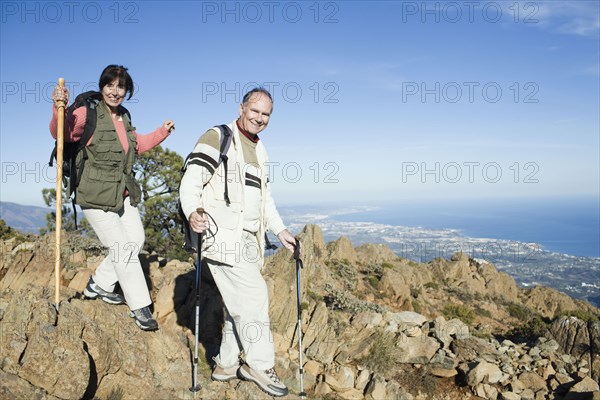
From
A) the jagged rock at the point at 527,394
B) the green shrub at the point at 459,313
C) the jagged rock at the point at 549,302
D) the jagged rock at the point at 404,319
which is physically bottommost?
the jagged rock at the point at 549,302

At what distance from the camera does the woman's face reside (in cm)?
473

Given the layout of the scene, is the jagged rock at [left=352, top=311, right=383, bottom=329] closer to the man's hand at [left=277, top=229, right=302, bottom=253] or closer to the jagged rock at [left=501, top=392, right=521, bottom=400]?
the jagged rock at [left=501, top=392, right=521, bottom=400]

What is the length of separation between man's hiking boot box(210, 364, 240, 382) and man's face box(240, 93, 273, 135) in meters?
2.94

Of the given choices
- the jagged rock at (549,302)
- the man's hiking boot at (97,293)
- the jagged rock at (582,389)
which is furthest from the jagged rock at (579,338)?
the jagged rock at (549,302)

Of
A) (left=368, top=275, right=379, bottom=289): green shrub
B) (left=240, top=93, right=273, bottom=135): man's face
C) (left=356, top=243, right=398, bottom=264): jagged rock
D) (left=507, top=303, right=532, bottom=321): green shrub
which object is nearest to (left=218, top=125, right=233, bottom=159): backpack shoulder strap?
(left=240, top=93, right=273, bottom=135): man's face

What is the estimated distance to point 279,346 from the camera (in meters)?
7.21

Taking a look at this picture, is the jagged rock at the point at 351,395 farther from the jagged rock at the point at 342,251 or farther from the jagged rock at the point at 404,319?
the jagged rock at the point at 342,251

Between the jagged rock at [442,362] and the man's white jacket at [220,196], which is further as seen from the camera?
the jagged rock at [442,362]

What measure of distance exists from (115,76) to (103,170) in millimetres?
1139

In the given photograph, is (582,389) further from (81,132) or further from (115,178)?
(81,132)

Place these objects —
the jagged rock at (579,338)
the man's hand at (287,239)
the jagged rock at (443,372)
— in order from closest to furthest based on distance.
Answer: the man's hand at (287,239), the jagged rock at (443,372), the jagged rock at (579,338)

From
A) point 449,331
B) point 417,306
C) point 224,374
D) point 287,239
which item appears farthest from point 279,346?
point 417,306

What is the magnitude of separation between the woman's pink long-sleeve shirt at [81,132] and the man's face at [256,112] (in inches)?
54.2

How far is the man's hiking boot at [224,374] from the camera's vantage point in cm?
486
